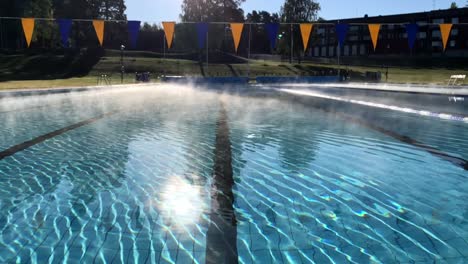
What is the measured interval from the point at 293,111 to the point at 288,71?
1276 inches

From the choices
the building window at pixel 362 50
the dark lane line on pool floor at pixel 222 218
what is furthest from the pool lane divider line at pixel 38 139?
the building window at pixel 362 50

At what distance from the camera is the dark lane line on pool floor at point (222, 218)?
111 inches

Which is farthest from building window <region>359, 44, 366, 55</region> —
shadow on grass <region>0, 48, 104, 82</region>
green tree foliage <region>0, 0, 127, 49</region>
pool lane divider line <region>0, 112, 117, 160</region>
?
pool lane divider line <region>0, 112, 117, 160</region>

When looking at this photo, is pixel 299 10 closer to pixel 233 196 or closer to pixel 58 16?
pixel 58 16

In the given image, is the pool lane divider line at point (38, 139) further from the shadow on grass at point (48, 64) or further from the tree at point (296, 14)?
the tree at point (296, 14)

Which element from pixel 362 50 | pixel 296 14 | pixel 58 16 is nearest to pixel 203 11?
pixel 296 14

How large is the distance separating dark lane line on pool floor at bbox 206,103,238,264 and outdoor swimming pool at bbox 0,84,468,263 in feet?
0.05

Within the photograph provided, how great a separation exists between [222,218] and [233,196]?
1.96 ft

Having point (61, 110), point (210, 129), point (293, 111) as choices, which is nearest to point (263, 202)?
point (210, 129)

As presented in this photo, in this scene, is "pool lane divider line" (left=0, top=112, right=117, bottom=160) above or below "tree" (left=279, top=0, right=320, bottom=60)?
below

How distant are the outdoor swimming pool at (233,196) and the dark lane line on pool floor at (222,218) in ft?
0.05

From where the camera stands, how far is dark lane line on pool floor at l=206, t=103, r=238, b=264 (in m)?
2.83

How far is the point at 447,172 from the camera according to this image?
4.93 m

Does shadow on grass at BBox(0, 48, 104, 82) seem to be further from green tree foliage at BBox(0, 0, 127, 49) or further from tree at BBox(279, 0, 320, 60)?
tree at BBox(279, 0, 320, 60)
